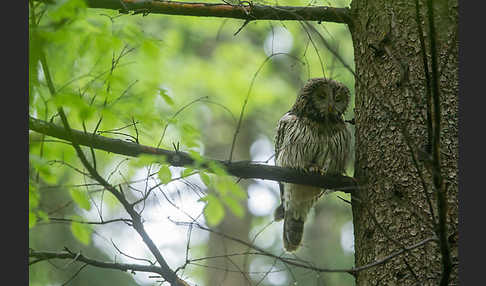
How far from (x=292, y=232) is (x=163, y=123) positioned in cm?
251

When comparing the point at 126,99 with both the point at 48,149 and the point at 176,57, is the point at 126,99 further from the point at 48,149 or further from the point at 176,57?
the point at 176,57

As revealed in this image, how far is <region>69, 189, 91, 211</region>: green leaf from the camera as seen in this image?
9.80 feet

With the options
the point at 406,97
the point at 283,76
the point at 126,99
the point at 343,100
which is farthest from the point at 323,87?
the point at 283,76

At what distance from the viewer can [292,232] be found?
548 cm

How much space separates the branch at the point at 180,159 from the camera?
2.94 metres

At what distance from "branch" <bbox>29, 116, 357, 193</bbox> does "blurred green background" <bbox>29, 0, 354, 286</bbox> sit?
0.23ft

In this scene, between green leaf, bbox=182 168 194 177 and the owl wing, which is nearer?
green leaf, bbox=182 168 194 177

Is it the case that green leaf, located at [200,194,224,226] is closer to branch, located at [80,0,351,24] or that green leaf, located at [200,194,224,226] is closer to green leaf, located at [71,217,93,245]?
green leaf, located at [71,217,93,245]

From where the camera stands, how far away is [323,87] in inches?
196

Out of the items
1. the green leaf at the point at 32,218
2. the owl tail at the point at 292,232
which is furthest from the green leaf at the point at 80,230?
the owl tail at the point at 292,232

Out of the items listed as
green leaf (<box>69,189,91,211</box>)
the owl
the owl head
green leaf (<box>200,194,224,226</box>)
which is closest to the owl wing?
the owl

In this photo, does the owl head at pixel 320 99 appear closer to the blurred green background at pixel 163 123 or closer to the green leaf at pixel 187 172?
the blurred green background at pixel 163 123

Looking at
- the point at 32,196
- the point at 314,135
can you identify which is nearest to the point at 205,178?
the point at 32,196

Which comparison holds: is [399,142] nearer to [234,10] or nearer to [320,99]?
[234,10]
